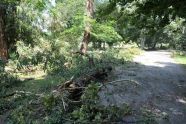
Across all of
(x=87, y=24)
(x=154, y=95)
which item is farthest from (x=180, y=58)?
(x=154, y=95)

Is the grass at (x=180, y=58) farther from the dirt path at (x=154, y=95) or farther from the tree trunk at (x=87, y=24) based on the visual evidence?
the dirt path at (x=154, y=95)

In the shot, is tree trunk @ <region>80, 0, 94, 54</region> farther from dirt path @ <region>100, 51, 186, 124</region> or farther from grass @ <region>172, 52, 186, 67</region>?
grass @ <region>172, 52, 186, 67</region>

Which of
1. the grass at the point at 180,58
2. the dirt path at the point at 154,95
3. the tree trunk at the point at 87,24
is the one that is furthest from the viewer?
the grass at the point at 180,58

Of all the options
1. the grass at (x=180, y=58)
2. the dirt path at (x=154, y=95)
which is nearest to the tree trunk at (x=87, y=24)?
the dirt path at (x=154, y=95)

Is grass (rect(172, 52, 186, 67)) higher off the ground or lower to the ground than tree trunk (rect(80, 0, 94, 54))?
lower

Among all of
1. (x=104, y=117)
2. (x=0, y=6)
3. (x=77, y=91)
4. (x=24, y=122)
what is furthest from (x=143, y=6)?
(x=0, y=6)

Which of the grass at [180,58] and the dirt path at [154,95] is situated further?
the grass at [180,58]

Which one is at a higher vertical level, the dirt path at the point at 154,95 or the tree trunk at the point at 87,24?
the tree trunk at the point at 87,24

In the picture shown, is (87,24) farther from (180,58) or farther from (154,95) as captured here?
(180,58)

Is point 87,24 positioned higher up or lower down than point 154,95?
higher up

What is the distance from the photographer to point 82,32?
26.8 m

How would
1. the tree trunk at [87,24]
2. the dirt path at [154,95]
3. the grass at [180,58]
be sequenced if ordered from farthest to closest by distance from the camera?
1. the grass at [180,58]
2. the tree trunk at [87,24]
3. the dirt path at [154,95]

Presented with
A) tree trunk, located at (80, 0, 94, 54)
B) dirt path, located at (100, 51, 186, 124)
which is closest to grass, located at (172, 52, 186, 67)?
tree trunk, located at (80, 0, 94, 54)

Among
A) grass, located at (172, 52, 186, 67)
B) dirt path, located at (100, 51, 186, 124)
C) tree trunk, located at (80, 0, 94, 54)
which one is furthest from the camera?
grass, located at (172, 52, 186, 67)
